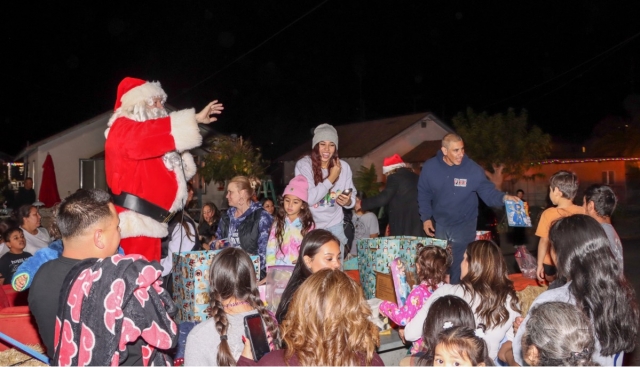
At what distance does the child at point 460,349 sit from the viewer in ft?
8.95

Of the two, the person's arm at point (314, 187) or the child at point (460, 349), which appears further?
the person's arm at point (314, 187)

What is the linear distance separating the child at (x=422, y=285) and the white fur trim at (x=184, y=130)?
1.90 meters

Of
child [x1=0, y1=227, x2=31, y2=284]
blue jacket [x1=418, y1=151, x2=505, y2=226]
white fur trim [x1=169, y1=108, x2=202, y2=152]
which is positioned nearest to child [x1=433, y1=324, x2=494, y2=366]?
white fur trim [x1=169, y1=108, x2=202, y2=152]

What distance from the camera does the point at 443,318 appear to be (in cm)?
319

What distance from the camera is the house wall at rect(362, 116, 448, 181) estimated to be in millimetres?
30641

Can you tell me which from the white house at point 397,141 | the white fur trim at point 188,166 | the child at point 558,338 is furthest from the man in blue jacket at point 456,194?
the white house at point 397,141

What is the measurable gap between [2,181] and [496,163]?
73.8ft

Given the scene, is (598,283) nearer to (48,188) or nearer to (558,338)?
(558,338)

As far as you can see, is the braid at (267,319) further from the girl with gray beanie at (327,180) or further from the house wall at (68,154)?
the house wall at (68,154)

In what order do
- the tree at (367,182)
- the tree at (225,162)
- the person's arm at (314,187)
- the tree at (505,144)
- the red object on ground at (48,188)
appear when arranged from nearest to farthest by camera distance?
the person's arm at (314,187)
the red object on ground at (48,188)
the tree at (225,162)
the tree at (367,182)
the tree at (505,144)

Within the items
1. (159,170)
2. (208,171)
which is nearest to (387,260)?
(159,170)

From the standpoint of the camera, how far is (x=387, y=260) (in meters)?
5.14

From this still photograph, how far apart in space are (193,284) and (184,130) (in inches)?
49.1

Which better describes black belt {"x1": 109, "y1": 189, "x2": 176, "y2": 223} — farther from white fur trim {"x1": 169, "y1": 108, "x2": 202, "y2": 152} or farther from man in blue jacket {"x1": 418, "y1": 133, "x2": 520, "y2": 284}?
man in blue jacket {"x1": 418, "y1": 133, "x2": 520, "y2": 284}
